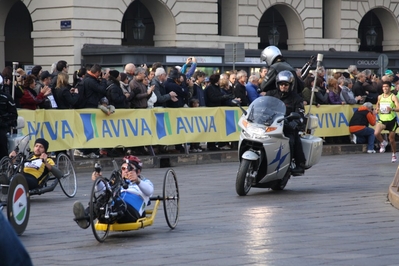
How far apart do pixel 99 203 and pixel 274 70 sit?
5.84m

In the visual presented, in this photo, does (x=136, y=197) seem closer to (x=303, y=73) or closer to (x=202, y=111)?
(x=303, y=73)

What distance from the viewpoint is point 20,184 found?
933 centimetres

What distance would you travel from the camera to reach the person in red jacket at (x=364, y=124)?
77.7 feet

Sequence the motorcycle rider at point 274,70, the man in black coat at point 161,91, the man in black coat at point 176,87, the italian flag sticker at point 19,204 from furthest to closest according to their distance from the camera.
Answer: the man in black coat at point 176,87
the man in black coat at point 161,91
the motorcycle rider at point 274,70
the italian flag sticker at point 19,204

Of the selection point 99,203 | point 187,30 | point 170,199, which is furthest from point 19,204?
point 187,30

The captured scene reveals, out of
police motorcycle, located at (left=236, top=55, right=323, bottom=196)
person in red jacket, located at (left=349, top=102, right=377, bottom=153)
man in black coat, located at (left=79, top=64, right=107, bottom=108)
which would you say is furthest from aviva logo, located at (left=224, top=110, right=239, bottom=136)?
police motorcycle, located at (left=236, top=55, right=323, bottom=196)

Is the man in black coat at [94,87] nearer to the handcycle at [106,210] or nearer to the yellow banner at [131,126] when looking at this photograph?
the yellow banner at [131,126]

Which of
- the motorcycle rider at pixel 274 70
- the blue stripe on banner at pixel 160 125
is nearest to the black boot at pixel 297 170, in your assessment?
the motorcycle rider at pixel 274 70

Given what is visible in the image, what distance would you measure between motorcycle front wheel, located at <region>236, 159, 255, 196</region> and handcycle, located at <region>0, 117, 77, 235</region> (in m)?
2.35

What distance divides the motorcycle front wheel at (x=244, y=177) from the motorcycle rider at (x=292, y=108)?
0.86 metres

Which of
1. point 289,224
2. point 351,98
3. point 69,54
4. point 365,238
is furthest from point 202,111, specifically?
point 69,54

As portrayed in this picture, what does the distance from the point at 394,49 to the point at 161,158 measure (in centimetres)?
3097

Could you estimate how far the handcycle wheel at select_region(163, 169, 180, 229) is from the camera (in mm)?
9648

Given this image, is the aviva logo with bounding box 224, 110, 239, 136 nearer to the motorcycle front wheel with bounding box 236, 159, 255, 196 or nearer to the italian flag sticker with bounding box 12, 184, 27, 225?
the motorcycle front wheel with bounding box 236, 159, 255, 196
